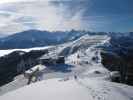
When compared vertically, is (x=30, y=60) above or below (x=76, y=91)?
below

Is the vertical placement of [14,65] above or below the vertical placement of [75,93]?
below

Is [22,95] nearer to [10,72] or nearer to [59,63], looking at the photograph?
[59,63]

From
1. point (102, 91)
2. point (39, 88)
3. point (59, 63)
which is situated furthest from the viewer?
point (59, 63)

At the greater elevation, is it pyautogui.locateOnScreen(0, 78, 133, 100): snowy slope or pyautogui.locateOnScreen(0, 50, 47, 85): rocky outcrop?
pyautogui.locateOnScreen(0, 78, 133, 100): snowy slope

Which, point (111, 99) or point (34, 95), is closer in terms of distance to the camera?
point (111, 99)

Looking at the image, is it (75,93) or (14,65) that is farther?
(14,65)

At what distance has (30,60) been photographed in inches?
6063

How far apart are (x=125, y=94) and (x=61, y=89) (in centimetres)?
531

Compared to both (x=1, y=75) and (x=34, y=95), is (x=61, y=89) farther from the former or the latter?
(x=1, y=75)

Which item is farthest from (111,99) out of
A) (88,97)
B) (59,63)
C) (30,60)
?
(30,60)

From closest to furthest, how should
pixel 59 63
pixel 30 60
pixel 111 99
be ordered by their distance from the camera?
pixel 111 99 → pixel 59 63 → pixel 30 60

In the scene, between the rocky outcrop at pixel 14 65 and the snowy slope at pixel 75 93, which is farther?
the rocky outcrop at pixel 14 65

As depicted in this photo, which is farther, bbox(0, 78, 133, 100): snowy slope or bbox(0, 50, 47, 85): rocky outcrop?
bbox(0, 50, 47, 85): rocky outcrop

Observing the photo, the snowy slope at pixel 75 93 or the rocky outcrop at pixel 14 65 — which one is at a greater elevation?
the snowy slope at pixel 75 93
